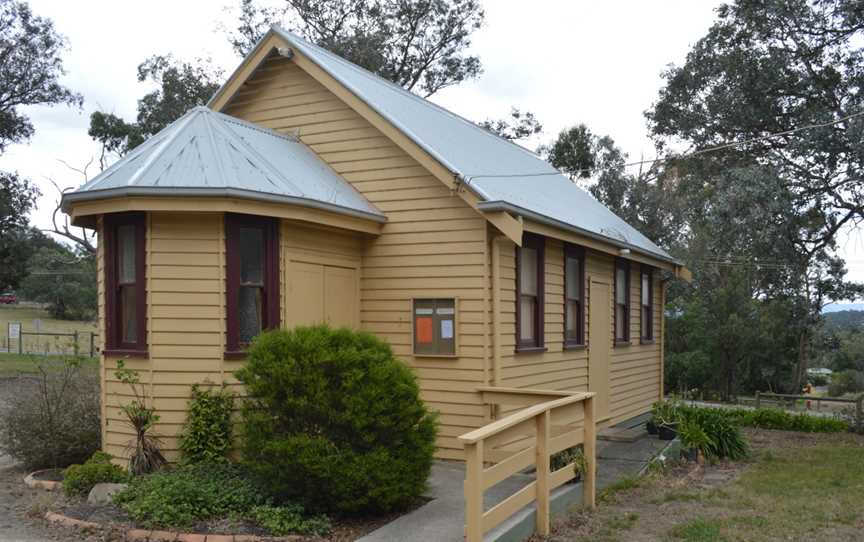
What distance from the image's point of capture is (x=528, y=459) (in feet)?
22.1

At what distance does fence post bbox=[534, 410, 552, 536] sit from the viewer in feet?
22.3

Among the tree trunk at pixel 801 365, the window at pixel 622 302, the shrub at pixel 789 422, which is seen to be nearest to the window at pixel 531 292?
the window at pixel 622 302

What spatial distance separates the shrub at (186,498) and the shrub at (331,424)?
396mm

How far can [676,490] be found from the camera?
8875mm

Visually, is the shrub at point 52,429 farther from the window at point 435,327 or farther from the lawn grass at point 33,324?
the lawn grass at point 33,324

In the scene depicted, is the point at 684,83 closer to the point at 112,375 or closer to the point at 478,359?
the point at 478,359

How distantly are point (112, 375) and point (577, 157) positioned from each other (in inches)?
1012

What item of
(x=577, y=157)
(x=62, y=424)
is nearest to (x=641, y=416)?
(x=62, y=424)

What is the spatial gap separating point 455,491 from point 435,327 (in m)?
2.44

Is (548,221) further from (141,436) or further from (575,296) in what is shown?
(141,436)

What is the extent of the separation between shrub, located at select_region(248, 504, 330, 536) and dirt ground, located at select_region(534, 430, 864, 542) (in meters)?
1.91

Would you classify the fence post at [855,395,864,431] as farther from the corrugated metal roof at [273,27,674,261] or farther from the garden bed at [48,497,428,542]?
the garden bed at [48,497,428,542]

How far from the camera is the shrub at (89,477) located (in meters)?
7.84

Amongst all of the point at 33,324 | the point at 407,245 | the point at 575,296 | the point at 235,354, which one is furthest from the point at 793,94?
the point at 33,324
